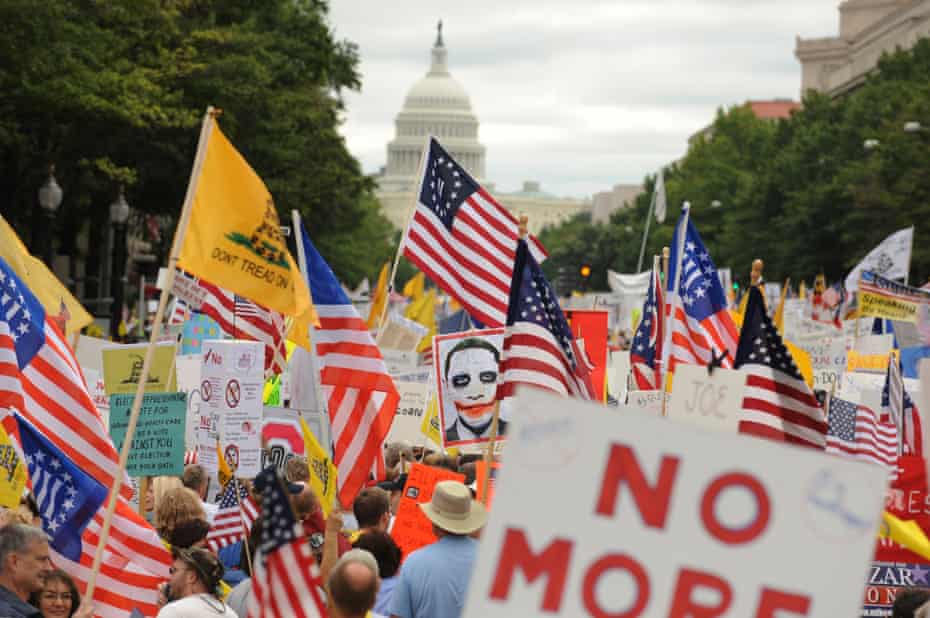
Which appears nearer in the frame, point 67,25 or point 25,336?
point 25,336

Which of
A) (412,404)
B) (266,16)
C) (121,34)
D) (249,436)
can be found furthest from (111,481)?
(266,16)

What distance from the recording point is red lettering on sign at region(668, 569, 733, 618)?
485 centimetres

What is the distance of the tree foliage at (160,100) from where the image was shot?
34625 mm

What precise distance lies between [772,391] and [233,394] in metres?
5.36

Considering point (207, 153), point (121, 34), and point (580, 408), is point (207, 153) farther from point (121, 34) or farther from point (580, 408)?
point (121, 34)

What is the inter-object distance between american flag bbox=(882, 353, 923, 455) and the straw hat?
6066mm

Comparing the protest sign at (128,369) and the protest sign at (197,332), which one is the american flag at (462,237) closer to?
the protest sign at (128,369)

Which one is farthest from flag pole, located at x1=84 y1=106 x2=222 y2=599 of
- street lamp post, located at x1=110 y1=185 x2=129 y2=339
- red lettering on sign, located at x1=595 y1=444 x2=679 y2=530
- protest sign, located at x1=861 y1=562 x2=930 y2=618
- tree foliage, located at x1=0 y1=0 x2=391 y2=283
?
street lamp post, located at x1=110 y1=185 x2=129 y2=339

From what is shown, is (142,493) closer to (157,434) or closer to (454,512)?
(157,434)

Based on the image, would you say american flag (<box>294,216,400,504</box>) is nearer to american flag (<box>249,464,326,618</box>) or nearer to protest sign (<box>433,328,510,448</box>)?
protest sign (<box>433,328,510,448</box>)

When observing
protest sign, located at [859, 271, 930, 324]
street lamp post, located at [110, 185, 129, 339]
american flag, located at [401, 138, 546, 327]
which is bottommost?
street lamp post, located at [110, 185, 129, 339]

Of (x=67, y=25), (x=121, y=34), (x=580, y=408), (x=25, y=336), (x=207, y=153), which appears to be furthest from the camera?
(x=121, y=34)

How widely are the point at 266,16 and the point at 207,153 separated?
43.5 meters

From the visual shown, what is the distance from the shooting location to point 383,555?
8.86m
